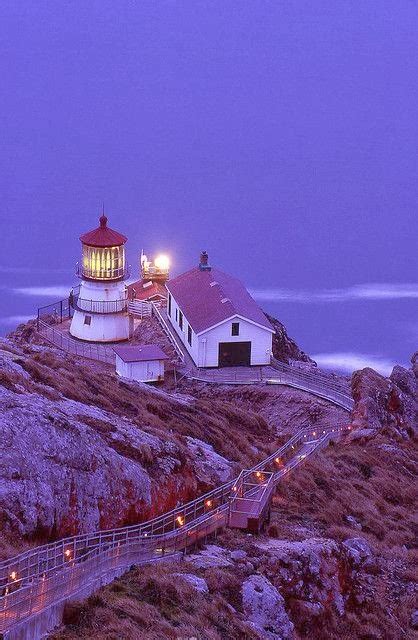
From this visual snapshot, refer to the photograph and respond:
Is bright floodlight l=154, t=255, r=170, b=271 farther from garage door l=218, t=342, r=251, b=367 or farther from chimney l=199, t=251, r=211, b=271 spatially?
garage door l=218, t=342, r=251, b=367

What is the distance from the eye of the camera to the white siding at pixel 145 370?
53.9 meters

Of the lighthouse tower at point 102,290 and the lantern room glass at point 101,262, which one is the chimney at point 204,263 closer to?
the lighthouse tower at point 102,290

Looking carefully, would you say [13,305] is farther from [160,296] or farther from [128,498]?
[128,498]

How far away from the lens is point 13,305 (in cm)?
14975

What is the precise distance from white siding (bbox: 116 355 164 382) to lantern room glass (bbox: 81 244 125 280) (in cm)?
670

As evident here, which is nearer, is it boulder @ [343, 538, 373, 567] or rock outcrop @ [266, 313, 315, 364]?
boulder @ [343, 538, 373, 567]

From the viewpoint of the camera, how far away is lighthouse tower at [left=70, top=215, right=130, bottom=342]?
5903 centimetres

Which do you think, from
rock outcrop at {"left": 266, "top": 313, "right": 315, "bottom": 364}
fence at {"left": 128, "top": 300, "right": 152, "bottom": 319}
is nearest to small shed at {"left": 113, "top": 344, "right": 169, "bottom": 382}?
rock outcrop at {"left": 266, "top": 313, "right": 315, "bottom": 364}

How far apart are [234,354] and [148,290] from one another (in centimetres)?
1383

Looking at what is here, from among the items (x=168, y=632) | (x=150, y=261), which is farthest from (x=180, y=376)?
(x=168, y=632)

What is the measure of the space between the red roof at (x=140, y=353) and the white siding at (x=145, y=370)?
10.0 inches

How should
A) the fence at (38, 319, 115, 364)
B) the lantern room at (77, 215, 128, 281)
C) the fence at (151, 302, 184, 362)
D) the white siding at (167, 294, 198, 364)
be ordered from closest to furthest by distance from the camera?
the white siding at (167, 294, 198, 364) < the fence at (151, 302, 184, 362) < the fence at (38, 319, 115, 364) < the lantern room at (77, 215, 128, 281)

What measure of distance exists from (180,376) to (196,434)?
19.9 m

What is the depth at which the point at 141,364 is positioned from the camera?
54031 millimetres
